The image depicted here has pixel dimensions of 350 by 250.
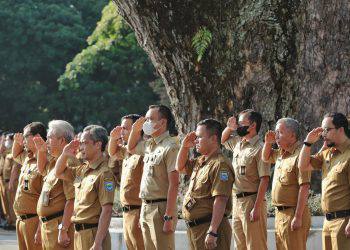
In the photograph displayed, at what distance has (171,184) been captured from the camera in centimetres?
902

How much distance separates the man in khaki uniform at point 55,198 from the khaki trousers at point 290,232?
1.86 meters

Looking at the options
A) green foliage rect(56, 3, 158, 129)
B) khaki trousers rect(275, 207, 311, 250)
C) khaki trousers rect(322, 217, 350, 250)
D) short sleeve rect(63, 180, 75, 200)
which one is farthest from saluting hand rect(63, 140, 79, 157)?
green foliage rect(56, 3, 158, 129)

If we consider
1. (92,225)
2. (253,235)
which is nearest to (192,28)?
(253,235)

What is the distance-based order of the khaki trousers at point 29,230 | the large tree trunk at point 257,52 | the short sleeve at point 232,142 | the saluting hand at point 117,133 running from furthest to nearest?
the large tree trunk at point 257,52, the short sleeve at point 232,142, the saluting hand at point 117,133, the khaki trousers at point 29,230

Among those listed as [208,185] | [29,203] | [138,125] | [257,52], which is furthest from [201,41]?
[208,185]

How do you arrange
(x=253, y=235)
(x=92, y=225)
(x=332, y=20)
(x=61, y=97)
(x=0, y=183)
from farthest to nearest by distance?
(x=61, y=97)
(x=0, y=183)
(x=332, y=20)
(x=253, y=235)
(x=92, y=225)

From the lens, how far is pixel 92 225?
8797mm

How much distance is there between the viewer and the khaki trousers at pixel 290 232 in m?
9.18

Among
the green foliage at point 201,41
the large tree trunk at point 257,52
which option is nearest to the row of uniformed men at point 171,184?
the green foliage at point 201,41

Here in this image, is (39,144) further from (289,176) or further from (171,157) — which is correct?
(289,176)

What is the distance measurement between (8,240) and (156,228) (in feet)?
23.2

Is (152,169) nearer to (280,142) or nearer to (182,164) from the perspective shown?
(182,164)

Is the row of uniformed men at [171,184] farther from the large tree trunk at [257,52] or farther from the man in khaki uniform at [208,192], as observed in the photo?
the large tree trunk at [257,52]

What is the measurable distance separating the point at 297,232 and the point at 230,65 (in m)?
4.18
